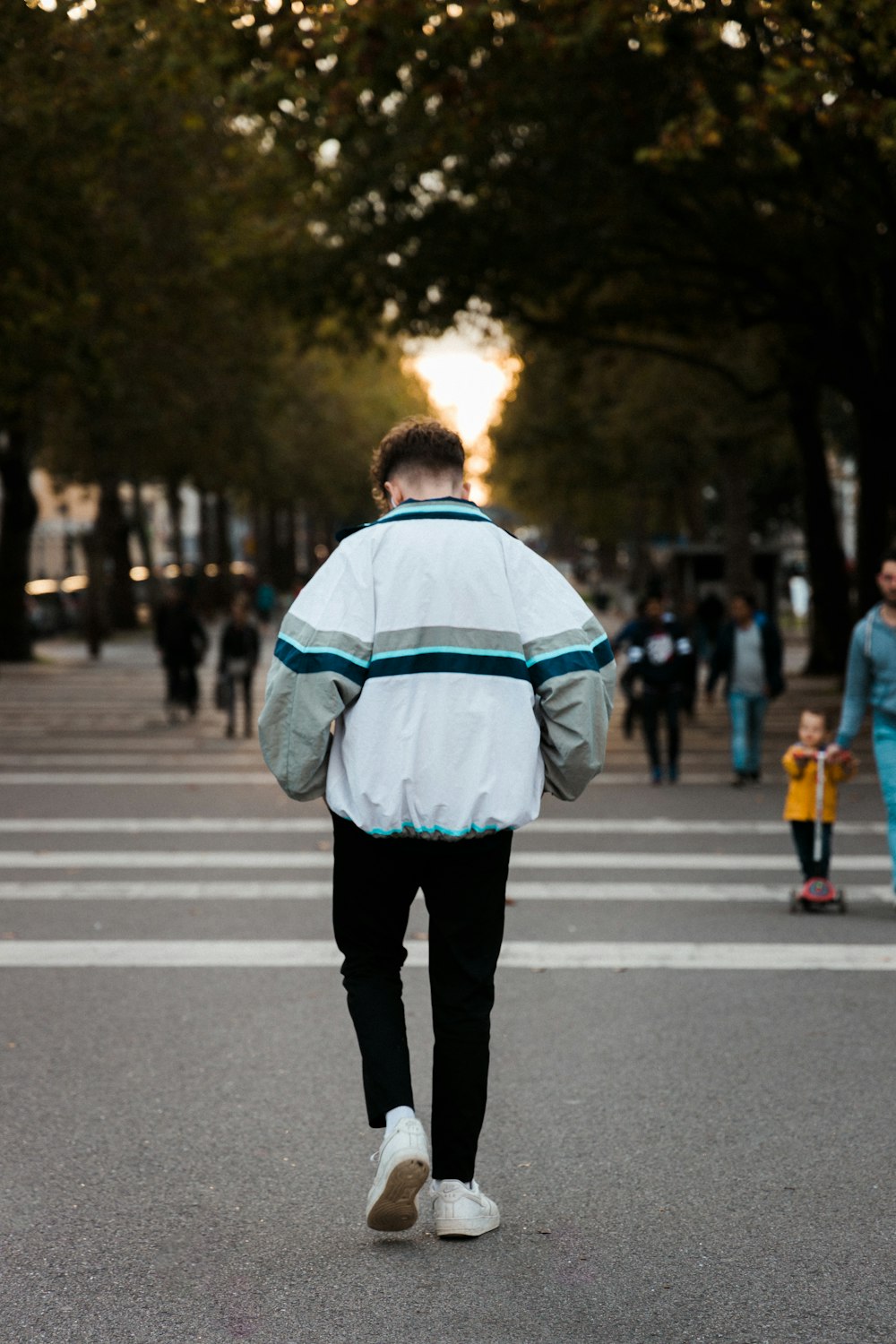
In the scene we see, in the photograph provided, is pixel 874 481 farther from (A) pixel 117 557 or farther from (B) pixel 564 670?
(A) pixel 117 557

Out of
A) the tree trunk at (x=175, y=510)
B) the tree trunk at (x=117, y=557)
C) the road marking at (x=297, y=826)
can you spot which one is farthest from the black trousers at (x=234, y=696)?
the tree trunk at (x=175, y=510)

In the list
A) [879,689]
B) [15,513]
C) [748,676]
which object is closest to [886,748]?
[879,689]

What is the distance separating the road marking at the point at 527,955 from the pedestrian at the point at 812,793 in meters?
0.94

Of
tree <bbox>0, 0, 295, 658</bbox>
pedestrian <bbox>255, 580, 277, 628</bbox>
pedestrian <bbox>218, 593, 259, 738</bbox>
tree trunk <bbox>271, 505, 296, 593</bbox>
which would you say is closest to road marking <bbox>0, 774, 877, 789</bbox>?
pedestrian <bbox>218, 593, 259, 738</bbox>

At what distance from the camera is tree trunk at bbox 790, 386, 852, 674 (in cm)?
2697

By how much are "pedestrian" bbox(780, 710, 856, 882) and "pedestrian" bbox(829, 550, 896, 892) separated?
8.1 inches

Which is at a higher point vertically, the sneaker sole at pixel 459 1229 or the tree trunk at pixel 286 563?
the tree trunk at pixel 286 563

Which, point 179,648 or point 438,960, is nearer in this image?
point 438,960

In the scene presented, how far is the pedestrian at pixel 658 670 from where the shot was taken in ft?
50.6

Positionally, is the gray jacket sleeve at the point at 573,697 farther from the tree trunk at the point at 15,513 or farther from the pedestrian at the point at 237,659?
the tree trunk at the point at 15,513

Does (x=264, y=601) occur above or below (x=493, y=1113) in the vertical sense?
above

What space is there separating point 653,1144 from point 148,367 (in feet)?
87.5

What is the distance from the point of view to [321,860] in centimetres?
1085

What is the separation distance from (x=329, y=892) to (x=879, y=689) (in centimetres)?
297
